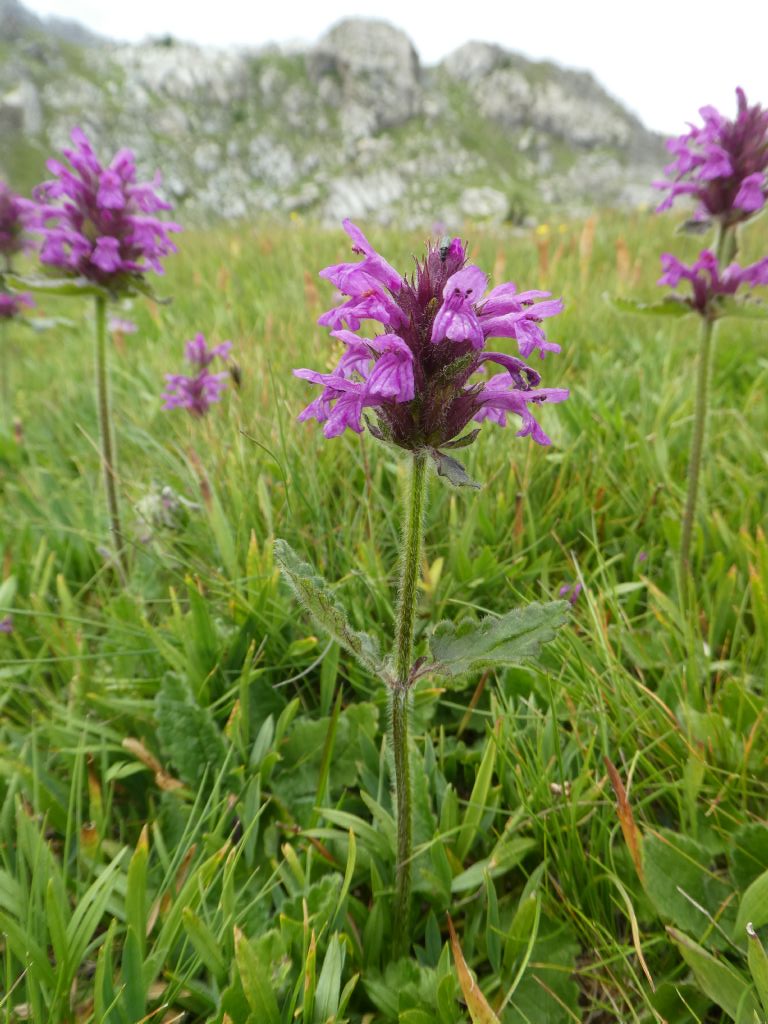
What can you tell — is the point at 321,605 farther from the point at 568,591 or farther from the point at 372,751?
the point at 568,591

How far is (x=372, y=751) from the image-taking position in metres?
1.70

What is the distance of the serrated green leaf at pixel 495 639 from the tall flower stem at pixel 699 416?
1117mm

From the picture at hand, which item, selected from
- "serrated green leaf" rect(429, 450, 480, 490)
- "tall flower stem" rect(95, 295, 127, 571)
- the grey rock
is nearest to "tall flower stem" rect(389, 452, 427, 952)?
"serrated green leaf" rect(429, 450, 480, 490)

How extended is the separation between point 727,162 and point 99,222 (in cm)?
233

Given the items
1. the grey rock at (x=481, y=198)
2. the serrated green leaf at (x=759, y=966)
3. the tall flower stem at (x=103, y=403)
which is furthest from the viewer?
the grey rock at (x=481, y=198)

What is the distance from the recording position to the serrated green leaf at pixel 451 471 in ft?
3.50

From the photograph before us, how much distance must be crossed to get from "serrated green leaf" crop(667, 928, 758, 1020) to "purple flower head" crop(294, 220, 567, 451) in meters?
0.99

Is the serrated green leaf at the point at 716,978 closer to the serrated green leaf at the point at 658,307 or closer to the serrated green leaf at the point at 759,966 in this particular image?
the serrated green leaf at the point at 759,966

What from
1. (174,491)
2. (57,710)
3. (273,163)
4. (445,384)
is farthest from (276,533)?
(273,163)

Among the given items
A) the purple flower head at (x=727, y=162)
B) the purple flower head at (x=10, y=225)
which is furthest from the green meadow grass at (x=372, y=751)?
the purple flower head at (x=10, y=225)

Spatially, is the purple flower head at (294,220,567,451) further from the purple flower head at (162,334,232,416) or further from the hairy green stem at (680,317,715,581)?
the purple flower head at (162,334,232,416)

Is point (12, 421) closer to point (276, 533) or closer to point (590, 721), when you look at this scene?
point (276, 533)

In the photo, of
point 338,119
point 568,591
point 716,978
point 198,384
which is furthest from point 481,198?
point 716,978

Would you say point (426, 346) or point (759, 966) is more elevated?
point (426, 346)
